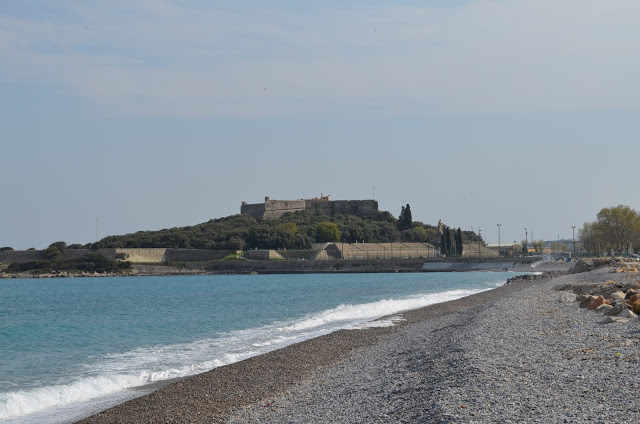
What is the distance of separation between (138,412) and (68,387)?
319cm

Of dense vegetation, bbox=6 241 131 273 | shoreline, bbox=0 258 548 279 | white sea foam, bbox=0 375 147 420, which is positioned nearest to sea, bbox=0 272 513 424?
white sea foam, bbox=0 375 147 420

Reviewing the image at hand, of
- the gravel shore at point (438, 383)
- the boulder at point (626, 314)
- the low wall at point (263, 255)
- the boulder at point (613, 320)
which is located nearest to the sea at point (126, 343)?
the gravel shore at point (438, 383)

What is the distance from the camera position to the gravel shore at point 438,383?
23.9 feet

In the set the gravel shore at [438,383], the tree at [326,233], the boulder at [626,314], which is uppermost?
the tree at [326,233]

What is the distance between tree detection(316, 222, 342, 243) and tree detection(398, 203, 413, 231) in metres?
16.7

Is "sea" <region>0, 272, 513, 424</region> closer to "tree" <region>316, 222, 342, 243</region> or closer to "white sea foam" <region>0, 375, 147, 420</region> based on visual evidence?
"white sea foam" <region>0, 375, 147, 420</region>

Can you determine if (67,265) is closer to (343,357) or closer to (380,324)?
(380,324)

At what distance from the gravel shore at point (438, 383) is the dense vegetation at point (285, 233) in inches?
3728

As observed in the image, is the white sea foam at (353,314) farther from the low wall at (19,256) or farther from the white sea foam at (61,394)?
the low wall at (19,256)


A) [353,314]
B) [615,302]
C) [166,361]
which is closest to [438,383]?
[166,361]

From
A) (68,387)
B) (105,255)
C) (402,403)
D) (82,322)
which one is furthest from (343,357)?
(105,255)

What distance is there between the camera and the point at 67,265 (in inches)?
4035

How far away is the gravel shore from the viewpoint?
7.27 m

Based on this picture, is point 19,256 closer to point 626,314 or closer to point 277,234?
point 277,234
